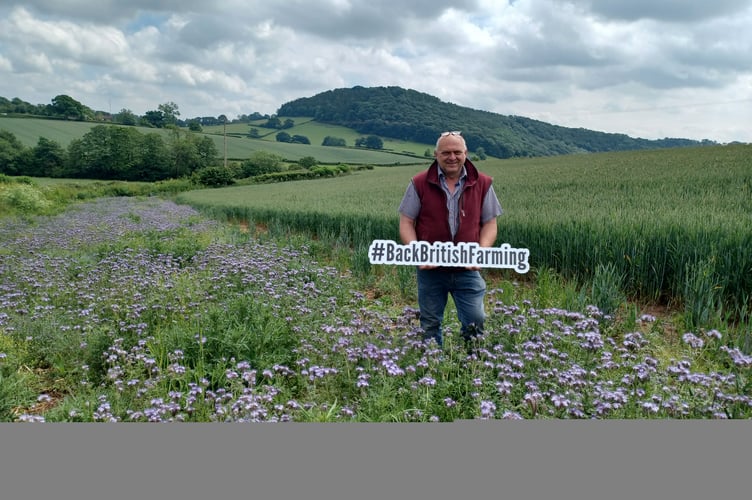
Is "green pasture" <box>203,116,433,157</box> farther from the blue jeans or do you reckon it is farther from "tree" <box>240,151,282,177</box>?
"tree" <box>240,151,282,177</box>

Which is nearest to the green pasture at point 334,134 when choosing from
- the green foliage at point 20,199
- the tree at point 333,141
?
the tree at point 333,141

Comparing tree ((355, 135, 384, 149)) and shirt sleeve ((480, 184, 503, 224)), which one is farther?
tree ((355, 135, 384, 149))

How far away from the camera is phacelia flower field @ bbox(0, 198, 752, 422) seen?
2658 millimetres

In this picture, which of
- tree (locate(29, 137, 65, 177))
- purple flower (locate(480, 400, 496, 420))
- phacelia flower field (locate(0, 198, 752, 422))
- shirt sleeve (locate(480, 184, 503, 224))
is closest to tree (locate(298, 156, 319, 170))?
tree (locate(29, 137, 65, 177))

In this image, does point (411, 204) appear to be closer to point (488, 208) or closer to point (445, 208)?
point (445, 208)

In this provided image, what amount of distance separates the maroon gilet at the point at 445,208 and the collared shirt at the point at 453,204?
2 centimetres

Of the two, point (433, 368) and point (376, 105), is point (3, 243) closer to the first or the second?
point (376, 105)

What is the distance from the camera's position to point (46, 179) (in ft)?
46.2

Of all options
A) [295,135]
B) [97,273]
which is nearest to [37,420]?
[97,273]

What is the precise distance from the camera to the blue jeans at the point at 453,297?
3.50 meters

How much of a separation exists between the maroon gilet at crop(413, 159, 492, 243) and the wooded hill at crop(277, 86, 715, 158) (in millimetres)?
2313

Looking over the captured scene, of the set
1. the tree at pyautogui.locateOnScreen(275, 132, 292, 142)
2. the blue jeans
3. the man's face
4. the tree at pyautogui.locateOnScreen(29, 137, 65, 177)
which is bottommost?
the blue jeans

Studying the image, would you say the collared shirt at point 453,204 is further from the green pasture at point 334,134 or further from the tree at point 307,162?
the tree at point 307,162

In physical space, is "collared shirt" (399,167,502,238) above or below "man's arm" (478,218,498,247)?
above
